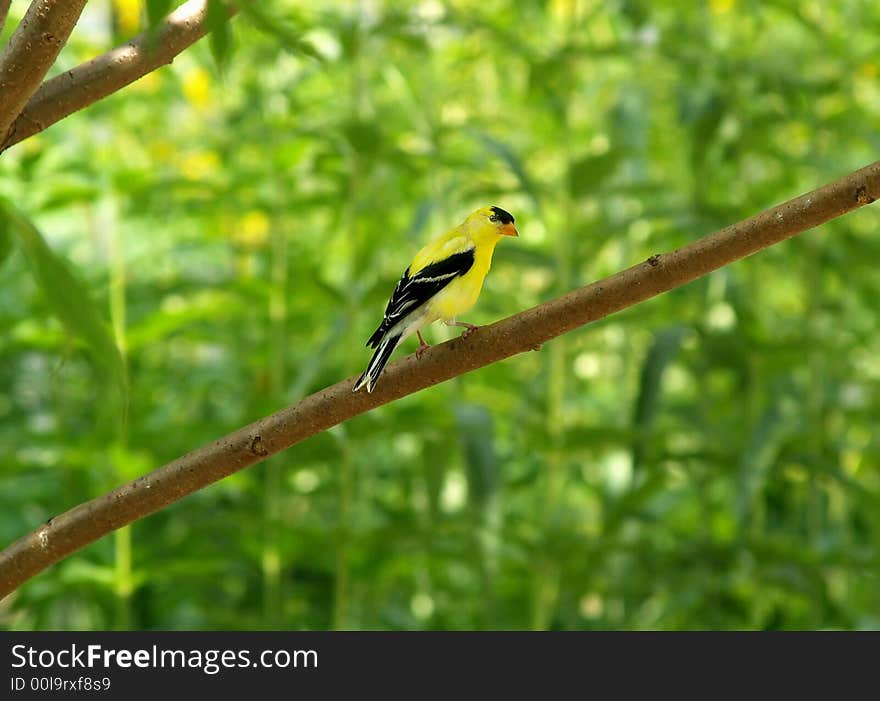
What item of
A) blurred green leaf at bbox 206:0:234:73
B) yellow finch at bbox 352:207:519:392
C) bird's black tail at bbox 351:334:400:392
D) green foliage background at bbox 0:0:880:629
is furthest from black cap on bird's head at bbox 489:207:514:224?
green foliage background at bbox 0:0:880:629

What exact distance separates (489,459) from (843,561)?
0.61m

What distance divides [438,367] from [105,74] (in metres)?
0.33

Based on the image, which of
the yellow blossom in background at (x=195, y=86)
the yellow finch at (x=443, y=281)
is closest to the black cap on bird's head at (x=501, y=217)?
the yellow finch at (x=443, y=281)

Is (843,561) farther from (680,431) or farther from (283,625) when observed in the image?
(283,625)

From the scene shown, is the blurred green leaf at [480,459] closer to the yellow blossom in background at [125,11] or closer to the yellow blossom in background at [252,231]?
the yellow blossom in background at [252,231]

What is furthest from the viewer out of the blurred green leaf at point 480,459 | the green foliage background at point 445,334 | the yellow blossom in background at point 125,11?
the yellow blossom in background at point 125,11

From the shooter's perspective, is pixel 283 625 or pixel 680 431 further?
pixel 680 431

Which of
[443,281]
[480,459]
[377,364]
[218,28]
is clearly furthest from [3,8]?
[480,459]

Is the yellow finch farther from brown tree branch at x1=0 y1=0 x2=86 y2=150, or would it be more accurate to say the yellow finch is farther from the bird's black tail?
brown tree branch at x1=0 y1=0 x2=86 y2=150

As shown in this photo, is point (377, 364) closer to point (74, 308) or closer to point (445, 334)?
point (74, 308)

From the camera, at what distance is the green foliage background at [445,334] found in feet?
6.37

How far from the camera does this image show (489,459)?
1811 mm

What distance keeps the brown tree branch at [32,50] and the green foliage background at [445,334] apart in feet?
2.67

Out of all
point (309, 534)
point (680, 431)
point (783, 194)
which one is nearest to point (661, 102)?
point (783, 194)
